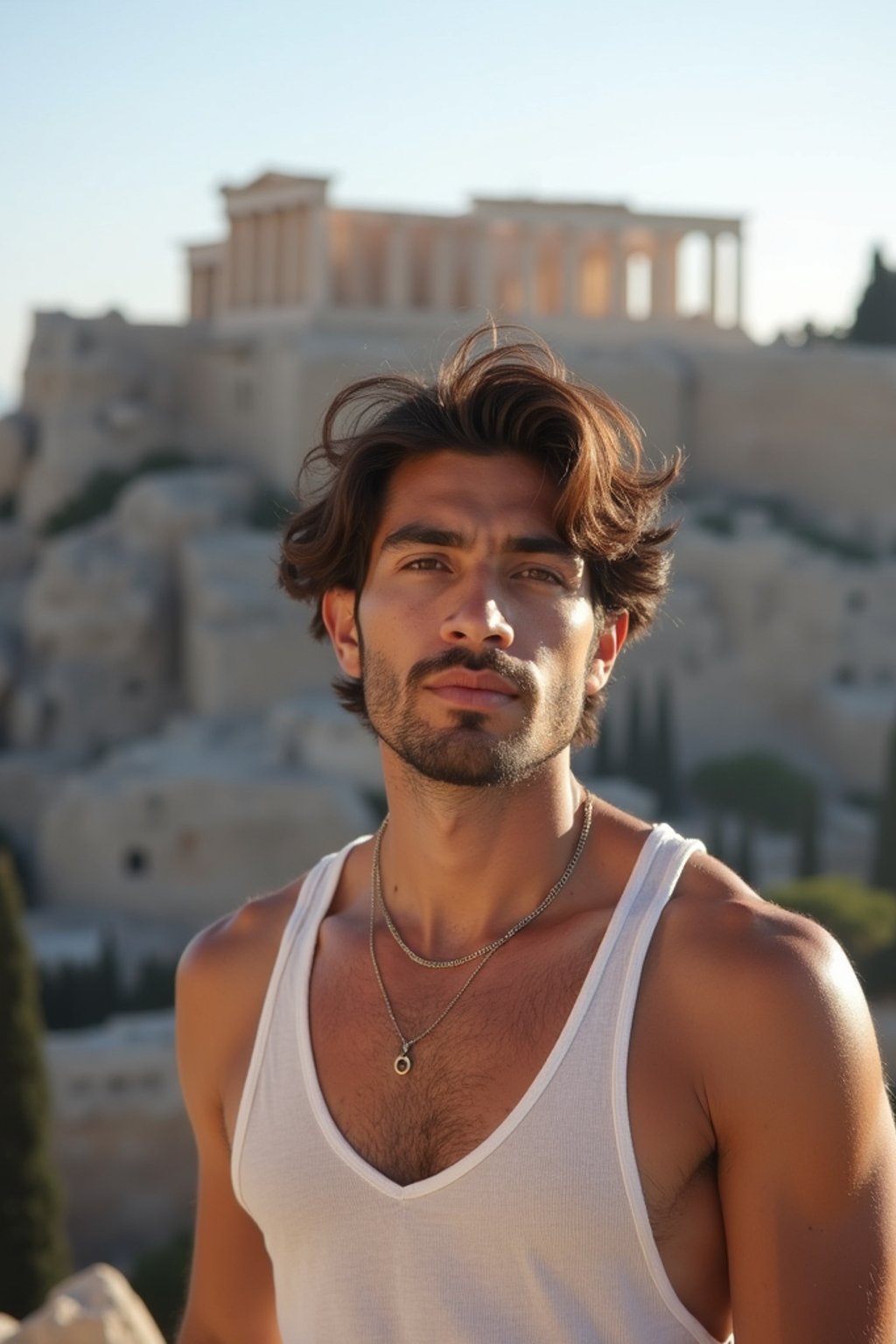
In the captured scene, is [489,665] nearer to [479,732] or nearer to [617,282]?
[479,732]

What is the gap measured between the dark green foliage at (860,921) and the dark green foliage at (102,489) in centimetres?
1451

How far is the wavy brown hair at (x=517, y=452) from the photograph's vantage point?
296cm

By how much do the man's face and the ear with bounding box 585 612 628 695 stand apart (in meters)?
0.09

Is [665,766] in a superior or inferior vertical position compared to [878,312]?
inferior

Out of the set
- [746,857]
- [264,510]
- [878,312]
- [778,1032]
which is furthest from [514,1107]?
[878,312]

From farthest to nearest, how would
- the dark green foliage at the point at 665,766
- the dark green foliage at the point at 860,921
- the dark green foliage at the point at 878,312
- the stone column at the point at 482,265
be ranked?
the dark green foliage at the point at 878,312
the stone column at the point at 482,265
the dark green foliage at the point at 665,766
the dark green foliage at the point at 860,921

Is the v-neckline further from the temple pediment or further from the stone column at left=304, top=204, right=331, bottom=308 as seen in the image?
the temple pediment

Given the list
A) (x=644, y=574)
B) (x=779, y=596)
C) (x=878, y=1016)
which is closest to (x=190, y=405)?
(x=779, y=596)

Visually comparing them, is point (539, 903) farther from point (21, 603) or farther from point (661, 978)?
point (21, 603)

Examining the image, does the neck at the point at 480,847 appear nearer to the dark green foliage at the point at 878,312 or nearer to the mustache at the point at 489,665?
the mustache at the point at 489,665

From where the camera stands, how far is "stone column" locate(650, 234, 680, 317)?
118 feet

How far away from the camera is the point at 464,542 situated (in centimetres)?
295

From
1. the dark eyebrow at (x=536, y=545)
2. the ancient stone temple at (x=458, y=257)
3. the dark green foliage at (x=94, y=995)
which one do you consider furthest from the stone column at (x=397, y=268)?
the dark eyebrow at (x=536, y=545)

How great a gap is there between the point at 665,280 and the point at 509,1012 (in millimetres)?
34068
